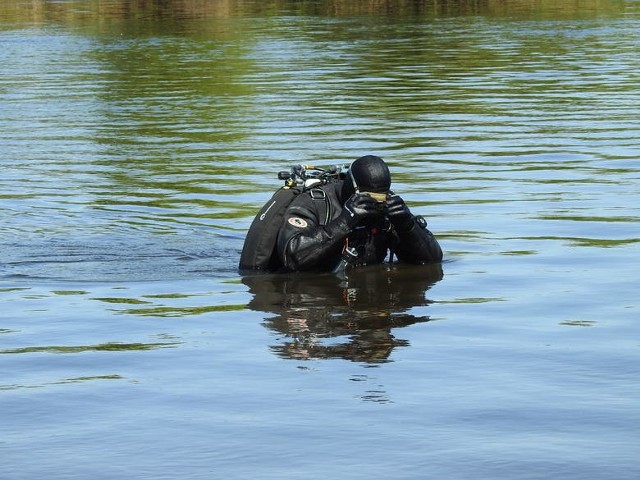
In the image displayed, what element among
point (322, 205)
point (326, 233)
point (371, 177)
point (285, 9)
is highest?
point (285, 9)

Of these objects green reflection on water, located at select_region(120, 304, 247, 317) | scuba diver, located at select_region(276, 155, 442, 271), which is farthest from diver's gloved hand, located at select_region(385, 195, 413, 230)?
green reflection on water, located at select_region(120, 304, 247, 317)

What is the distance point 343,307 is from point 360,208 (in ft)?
2.14

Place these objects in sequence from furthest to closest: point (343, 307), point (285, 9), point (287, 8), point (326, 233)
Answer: point (287, 8), point (285, 9), point (326, 233), point (343, 307)

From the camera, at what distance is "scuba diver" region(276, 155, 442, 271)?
31.7 feet

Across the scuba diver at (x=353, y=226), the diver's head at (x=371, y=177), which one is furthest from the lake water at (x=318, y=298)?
the diver's head at (x=371, y=177)

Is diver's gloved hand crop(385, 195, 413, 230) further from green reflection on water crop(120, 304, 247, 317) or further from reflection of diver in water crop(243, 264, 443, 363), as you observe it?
green reflection on water crop(120, 304, 247, 317)

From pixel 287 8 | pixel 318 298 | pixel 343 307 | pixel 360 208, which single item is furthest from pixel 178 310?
pixel 287 8

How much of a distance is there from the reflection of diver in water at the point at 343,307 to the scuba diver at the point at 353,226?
0.43 feet

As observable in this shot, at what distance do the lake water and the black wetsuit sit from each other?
0.83ft

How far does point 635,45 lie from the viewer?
34.7m

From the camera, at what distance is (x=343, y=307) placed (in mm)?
9727

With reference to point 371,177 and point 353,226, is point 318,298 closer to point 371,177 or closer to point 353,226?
point 353,226

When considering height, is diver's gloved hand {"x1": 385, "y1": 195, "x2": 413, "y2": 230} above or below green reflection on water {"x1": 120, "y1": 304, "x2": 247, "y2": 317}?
above

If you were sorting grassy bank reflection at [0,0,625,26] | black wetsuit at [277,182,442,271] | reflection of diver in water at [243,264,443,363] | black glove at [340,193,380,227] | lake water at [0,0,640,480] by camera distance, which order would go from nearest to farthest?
lake water at [0,0,640,480]
reflection of diver in water at [243,264,443,363]
black glove at [340,193,380,227]
black wetsuit at [277,182,442,271]
grassy bank reflection at [0,0,625,26]
